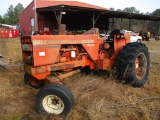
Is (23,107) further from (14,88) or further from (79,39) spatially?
(79,39)

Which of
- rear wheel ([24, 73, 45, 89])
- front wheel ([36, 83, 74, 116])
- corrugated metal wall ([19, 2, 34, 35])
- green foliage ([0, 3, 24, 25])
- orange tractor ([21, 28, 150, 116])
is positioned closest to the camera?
front wheel ([36, 83, 74, 116])

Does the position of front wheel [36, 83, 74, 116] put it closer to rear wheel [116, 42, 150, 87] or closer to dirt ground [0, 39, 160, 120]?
dirt ground [0, 39, 160, 120]

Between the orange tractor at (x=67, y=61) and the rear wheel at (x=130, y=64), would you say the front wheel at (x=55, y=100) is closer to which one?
the orange tractor at (x=67, y=61)

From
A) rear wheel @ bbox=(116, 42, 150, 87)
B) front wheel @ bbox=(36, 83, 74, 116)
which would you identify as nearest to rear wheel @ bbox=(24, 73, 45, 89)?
front wheel @ bbox=(36, 83, 74, 116)

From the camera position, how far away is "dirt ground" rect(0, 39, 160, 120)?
140 inches

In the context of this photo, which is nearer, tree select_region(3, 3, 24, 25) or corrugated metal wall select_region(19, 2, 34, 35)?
corrugated metal wall select_region(19, 2, 34, 35)

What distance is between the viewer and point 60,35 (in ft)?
13.5

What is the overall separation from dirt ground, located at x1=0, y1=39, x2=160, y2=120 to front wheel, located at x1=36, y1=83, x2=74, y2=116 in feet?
0.41

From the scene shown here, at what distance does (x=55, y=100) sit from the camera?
3691 millimetres

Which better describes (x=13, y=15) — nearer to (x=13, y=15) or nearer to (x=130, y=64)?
(x=13, y=15)

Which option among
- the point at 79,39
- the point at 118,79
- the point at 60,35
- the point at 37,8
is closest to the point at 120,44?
the point at 118,79

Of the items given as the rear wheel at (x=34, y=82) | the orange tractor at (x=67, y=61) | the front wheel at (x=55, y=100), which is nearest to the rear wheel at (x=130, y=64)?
the orange tractor at (x=67, y=61)

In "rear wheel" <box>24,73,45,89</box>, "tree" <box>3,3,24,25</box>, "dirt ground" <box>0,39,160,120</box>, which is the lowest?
"dirt ground" <box>0,39,160,120</box>

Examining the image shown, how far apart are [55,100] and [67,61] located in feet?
3.29
